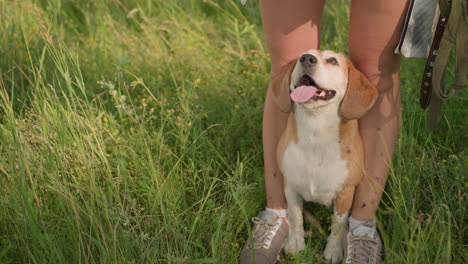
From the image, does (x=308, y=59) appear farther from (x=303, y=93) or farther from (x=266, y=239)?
(x=266, y=239)

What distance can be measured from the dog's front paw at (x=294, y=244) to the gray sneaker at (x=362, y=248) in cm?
18

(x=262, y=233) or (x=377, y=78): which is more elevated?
(x=377, y=78)

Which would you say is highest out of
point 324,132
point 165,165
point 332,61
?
point 332,61

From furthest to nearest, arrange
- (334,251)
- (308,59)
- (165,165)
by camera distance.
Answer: (165,165) < (334,251) < (308,59)

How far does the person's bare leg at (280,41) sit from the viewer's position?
1844 mm

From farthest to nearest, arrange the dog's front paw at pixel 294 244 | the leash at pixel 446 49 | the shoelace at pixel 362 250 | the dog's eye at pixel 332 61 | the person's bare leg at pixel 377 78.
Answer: the dog's front paw at pixel 294 244 → the shoelace at pixel 362 250 → the dog's eye at pixel 332 61 → the person's bare leg at pixel 377 78 → the leash at pixel 446 49

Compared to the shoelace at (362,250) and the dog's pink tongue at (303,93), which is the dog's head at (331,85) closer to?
the dog's pink tongue at (303,93)

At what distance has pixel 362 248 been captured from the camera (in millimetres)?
1977

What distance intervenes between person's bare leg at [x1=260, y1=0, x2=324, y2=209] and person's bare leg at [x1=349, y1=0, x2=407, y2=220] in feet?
0.52

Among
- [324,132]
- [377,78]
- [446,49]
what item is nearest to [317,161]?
[324,132]

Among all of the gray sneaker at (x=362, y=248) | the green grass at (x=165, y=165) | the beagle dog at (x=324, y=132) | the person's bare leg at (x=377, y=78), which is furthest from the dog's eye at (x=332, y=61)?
the gray sneaker at (x=362, y=248)

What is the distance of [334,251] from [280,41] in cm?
88

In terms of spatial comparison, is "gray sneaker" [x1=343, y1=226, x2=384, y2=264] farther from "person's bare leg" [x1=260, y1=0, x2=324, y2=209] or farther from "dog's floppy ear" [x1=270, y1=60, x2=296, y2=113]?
"dog's floppy ear" [x1=270, y1=60, x2=296, y2=113]

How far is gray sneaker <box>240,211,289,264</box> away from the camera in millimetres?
1979
